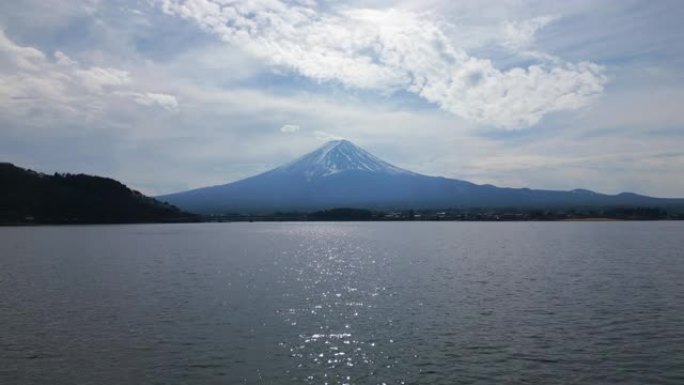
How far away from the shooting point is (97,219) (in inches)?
6457

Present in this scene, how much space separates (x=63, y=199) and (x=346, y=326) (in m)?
154

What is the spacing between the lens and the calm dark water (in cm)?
1731

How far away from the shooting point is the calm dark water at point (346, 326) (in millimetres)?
17312

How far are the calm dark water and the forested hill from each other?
120 meters

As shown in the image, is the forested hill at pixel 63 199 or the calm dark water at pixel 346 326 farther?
the forested hill at pixel 63 199

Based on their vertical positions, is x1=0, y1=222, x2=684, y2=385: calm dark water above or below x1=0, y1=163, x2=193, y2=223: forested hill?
below

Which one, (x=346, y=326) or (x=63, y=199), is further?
(x=63, y=199)

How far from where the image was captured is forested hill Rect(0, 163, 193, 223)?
15075cm

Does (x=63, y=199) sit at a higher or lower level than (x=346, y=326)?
higher

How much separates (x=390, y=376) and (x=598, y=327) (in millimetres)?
10610

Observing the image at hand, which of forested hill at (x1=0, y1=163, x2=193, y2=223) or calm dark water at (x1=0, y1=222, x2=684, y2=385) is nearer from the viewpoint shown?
calm dark water at (x1=0, y1=222, x2=684, y2=385)

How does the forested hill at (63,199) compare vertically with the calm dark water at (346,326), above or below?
above

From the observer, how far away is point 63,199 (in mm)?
157875

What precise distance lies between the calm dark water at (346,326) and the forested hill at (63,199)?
120 metres
